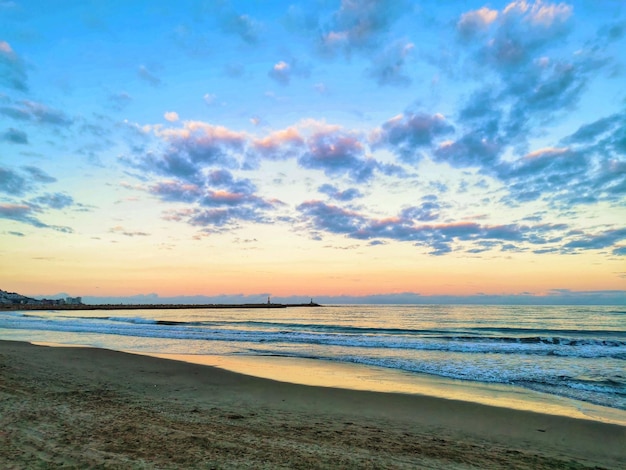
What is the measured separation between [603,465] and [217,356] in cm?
1813

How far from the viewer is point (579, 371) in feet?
56.7

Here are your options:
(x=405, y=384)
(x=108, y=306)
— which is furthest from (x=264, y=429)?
(x=108, y=306)

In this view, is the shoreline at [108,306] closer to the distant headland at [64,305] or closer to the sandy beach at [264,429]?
the distant headland at [64,305]

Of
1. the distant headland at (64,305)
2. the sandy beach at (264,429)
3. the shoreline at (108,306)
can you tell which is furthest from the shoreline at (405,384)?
the distant headland at (64,305)

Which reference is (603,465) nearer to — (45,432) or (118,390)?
(45,432)

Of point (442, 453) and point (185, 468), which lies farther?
point (442, 453)

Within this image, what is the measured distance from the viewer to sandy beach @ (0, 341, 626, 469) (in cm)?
636

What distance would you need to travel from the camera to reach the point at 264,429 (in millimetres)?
8250

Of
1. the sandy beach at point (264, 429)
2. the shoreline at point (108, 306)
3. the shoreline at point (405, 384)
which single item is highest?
the shoreline at point (108, 306)

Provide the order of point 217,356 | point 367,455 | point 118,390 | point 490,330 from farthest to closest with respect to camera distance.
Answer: point 490,330 → point 217,356 → point 118,390 → point 367,455

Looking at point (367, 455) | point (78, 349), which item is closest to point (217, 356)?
point (78, 349)

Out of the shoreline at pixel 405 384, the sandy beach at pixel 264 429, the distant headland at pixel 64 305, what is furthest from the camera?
the distant headland at pixel 64 305

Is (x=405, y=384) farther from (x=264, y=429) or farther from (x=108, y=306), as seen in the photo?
(x=108, y=306)

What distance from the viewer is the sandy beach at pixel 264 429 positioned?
636cm
